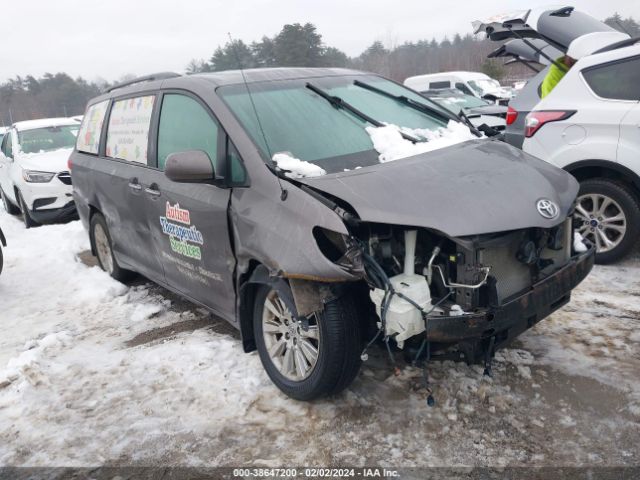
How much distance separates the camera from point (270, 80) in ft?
12.4

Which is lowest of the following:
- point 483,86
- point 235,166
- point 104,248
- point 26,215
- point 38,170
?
point 26,215

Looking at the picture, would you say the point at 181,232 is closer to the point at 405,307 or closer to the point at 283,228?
the point at 283,228

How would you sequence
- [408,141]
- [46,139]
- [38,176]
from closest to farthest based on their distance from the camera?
1. [408,141]
2. [38,176]
3. [46,139]

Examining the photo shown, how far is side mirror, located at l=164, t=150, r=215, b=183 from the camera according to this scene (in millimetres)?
3139

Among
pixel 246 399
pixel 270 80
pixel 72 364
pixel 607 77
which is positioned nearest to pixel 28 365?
pixel 72 364

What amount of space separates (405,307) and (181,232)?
6.17 ft

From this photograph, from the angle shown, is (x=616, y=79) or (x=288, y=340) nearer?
(x=288, y=340)

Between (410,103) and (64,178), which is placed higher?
(410,103)

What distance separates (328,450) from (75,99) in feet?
147

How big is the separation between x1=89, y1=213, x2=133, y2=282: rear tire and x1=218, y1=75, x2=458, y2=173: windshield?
2557 mm

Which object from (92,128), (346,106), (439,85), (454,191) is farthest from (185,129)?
(439,85)

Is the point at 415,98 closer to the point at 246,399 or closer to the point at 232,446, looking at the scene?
the point at 246,399

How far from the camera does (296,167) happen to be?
3035 mm

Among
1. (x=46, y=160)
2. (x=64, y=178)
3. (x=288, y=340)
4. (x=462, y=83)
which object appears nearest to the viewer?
(x=288, y=340)
